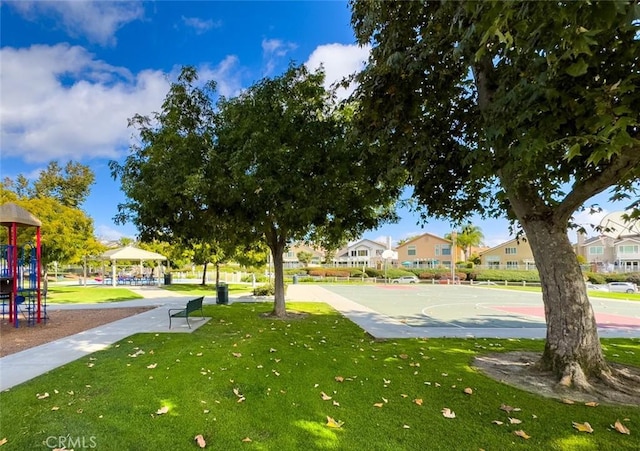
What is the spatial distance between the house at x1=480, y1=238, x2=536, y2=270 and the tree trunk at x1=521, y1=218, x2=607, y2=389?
59.3 meters

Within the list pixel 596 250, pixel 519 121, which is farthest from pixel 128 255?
pixel 596 250

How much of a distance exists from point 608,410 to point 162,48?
12518 millimetres

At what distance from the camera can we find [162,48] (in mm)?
10453

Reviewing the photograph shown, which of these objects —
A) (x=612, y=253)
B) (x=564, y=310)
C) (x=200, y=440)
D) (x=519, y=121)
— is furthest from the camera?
(x=612, y=253)

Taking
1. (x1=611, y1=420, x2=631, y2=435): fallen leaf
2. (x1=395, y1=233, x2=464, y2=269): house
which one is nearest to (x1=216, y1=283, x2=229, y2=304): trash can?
(x1=611, y1=420, x2=631, y2=435): fallen leaf

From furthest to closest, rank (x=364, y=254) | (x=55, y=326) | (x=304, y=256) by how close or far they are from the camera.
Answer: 1. (x=364, y=254)
2. (x=304, y=256)
3. (x=55, y=326)

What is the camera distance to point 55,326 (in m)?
10.7

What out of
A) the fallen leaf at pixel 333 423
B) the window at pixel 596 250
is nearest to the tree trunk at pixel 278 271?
the fallen leaf at pixel 333 423

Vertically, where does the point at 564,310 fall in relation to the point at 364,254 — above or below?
above

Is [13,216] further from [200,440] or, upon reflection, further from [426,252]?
[426,252]

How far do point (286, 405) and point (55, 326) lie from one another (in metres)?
9.51

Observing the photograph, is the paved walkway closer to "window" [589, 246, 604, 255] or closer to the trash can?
the trash can

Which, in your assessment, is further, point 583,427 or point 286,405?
point 286,405

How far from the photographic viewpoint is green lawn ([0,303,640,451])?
381 centimetres
